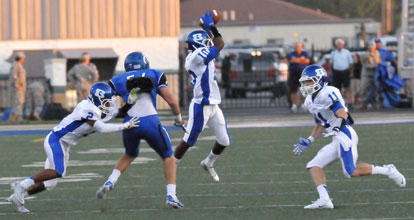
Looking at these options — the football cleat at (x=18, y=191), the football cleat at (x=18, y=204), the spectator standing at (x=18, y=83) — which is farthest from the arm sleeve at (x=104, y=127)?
the spectator standing at (x=18, y=83)

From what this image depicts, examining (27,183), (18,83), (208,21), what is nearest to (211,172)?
(208,21)

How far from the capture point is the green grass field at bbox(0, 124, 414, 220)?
8.73 meters

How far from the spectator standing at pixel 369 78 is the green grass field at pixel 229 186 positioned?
→ 20.6 feet

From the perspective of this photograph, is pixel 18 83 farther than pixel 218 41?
Yes

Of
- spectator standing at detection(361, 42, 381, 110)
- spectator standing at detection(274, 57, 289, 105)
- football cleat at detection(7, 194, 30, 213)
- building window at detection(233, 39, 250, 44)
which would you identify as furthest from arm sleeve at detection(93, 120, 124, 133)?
building window at detection(233, 39, 250, 44)

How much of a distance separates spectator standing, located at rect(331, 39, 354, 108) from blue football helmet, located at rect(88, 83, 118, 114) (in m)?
13.0

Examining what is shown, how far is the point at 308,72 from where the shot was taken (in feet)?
29.3

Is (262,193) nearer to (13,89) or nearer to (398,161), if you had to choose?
(398,161)

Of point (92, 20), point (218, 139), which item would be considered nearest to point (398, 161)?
point (218, 139)

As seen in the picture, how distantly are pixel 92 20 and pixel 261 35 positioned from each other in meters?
37.6

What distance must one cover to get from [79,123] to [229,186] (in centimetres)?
215

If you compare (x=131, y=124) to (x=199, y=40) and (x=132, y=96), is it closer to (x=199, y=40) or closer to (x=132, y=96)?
(x=132, y=96)

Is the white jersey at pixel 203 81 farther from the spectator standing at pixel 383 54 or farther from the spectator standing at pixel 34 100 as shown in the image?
the spectator standing at pixel 383 54

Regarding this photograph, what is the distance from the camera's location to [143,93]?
9.25 meters
